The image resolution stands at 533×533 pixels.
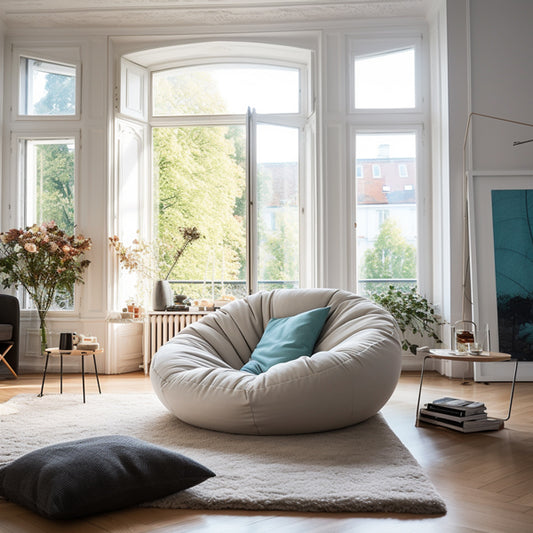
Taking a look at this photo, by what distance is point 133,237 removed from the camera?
650cm

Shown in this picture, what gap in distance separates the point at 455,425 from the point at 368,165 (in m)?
3.31

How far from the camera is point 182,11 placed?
6.05m

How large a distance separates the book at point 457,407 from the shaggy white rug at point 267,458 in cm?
38

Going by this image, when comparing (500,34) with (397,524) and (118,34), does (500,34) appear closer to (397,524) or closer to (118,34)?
(118,34)

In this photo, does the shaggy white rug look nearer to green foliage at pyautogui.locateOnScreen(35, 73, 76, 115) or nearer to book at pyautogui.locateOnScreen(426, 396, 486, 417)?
book at pyautogui.locateOnScreen(426, 396, 486, 417)

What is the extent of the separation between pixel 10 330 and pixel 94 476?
147 inches

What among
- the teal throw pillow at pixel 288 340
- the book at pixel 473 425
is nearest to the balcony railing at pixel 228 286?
the teal throw pillow at pixel 288 340

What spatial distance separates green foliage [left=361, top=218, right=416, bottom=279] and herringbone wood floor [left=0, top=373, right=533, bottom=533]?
2.55 meters

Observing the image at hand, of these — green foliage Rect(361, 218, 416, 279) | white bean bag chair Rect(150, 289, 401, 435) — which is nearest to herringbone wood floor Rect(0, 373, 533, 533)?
Result: white bean bag chair Rect(150, 289, 401, 435)

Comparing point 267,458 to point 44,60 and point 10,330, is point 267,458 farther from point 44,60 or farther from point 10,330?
point 44,60

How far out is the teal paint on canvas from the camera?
17.0ft

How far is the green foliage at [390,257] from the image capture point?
6152 millimetres

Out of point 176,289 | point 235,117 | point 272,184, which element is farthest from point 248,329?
point 176,289

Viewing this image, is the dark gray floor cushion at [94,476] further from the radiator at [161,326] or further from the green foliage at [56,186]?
the green foliage at [56,186]
